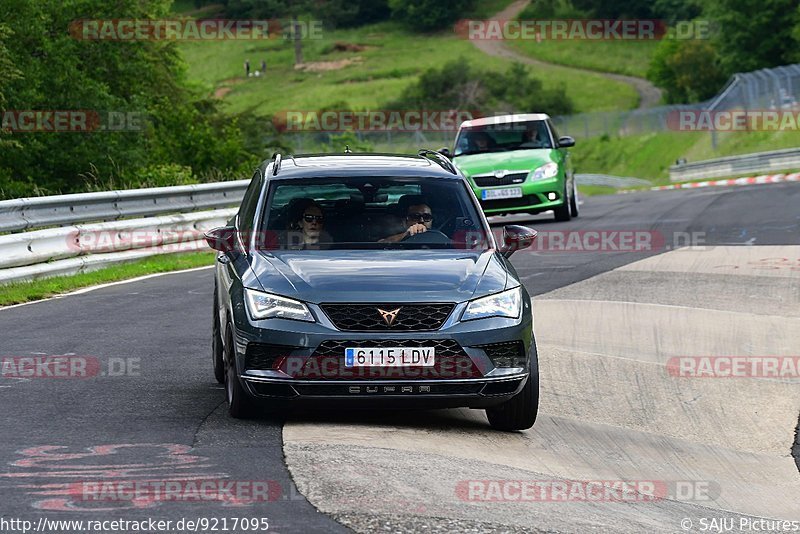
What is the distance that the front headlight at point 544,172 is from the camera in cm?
2394

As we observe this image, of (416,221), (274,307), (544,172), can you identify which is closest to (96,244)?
(544,172)

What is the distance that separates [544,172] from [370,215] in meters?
A: 14.8

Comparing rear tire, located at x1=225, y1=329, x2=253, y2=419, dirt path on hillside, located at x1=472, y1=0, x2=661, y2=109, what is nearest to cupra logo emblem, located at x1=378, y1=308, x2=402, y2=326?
rear tire, located at x1=225, y1=329, x2=253, y2=419

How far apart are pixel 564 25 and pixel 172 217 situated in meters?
126

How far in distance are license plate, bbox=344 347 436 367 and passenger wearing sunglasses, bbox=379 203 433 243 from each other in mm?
1342

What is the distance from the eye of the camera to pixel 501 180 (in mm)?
23984

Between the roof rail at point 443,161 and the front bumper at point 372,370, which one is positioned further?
the roof rail at point 443,161

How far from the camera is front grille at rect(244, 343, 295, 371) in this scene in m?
8.23

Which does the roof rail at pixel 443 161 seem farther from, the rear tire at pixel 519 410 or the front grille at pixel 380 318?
the front grille at pixel 380 318

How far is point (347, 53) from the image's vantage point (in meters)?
141

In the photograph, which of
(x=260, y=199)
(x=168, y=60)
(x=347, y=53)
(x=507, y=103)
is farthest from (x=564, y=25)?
(x=260, y=199)

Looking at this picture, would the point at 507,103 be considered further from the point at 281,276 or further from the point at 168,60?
the point at 281,276

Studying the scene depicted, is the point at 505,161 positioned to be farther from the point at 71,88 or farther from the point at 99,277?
the point at 71,88

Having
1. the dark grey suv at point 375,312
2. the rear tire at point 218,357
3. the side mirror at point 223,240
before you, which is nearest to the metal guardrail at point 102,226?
the rear tire at point 218,357
